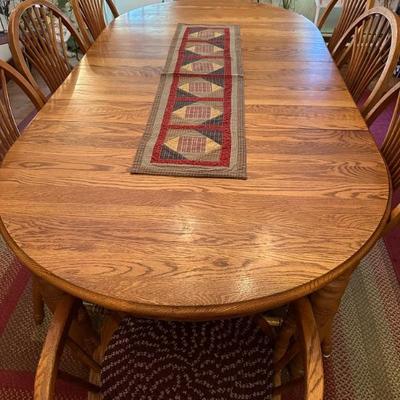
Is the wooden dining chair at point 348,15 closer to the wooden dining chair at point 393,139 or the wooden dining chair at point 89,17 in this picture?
the wooden dining chair at point 393,139

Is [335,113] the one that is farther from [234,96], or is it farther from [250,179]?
[250,179]

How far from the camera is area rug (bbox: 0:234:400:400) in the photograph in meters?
1.23

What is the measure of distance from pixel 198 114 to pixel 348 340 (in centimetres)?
95

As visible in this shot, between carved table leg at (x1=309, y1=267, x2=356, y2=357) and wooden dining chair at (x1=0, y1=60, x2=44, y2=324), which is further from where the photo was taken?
wooden dining chair at (x1=0, y1=60, x2=44, y2=324)

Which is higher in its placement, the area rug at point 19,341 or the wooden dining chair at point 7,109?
the wooden dining chair at point 7,109

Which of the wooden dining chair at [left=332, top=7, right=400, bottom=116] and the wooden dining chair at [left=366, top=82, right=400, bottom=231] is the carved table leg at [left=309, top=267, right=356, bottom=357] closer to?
the wooden dining chair at [left=366, top=82, right=400, bottom=231]

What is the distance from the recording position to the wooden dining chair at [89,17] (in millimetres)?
1684

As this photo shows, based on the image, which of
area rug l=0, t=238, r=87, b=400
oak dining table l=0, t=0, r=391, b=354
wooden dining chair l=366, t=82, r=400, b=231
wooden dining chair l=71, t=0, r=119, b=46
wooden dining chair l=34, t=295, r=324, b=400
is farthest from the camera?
wooden dining chair l=71, t=0, r=119, b=46

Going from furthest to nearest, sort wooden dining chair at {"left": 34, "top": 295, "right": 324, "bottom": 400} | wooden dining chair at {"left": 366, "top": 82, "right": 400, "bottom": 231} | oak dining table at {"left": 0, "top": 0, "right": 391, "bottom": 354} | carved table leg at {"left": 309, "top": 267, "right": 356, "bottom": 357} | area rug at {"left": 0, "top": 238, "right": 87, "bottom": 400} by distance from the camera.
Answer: area rug at {"left": 0, "top": 238, "right": 87, "bottom": 400}
wooden dining chair at {"left": 366, "top": 82, "right": 400, "bottom": 231}
carved table leg at {"left": 309, "top": 267, "right": 356, "bottom": 357}
wooden dining chair at {"left": 34, "top": 295, "right": 324, "bottom": 400}
oak dining table at {"left": 0, "top": 0, "right": 391, "bottom": 354}

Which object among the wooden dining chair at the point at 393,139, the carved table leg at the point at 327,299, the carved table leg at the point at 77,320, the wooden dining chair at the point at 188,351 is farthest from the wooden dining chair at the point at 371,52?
the carved table leg at the point at 77,320

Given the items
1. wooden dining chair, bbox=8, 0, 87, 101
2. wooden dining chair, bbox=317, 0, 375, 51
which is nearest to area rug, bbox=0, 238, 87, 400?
wooden dining chair, bbox=8, 0, 87, 101

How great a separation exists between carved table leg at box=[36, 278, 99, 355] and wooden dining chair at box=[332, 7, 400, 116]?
1.09 m

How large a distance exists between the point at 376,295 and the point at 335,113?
771 millimetres

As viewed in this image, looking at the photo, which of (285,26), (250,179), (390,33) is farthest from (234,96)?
(285,26)
